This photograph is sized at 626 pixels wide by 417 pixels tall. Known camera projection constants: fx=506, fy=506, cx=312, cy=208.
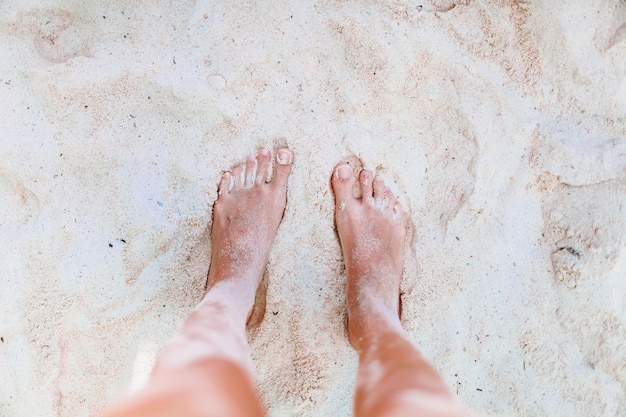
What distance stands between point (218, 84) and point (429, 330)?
3.15 feet

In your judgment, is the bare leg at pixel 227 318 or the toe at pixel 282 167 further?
the toe at pixel 282 167

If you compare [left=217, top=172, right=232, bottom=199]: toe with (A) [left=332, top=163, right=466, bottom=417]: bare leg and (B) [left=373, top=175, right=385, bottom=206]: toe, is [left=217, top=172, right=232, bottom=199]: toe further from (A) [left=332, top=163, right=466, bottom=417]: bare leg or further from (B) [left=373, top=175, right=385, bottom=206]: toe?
(B) [left=373, top=175, right=385, bottom=206]: toe

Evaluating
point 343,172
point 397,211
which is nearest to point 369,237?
point 397,211

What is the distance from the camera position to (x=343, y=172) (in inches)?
61.1

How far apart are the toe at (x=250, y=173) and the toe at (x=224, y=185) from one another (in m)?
0.05

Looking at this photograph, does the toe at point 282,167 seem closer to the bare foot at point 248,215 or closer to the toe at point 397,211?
the bare foot at point 248,215

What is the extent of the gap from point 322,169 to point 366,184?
152mm

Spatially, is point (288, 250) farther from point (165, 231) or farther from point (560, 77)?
point (560, 77)

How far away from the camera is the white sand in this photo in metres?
1.46

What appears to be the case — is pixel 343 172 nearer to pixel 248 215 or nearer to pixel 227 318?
pixel 248 215

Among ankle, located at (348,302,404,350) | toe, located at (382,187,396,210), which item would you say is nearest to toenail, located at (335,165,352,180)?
toe, located at (382,187,396,210)

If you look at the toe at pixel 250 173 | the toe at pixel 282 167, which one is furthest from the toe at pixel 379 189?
the toe at pixel 250 173

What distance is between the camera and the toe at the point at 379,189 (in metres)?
1.58

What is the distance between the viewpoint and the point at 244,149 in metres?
1.56
